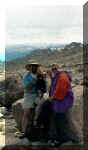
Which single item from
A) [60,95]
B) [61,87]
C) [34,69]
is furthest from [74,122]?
[34,69]

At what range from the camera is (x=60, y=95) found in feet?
Answer: 14.0

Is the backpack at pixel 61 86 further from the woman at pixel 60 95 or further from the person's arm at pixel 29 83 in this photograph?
the person's arm at pixel 29 83

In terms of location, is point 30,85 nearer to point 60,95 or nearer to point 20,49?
point 60,95

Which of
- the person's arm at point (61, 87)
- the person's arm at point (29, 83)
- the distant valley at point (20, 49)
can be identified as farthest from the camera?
the distant valley at point (20, 49)

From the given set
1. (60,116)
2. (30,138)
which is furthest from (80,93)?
(30,138)

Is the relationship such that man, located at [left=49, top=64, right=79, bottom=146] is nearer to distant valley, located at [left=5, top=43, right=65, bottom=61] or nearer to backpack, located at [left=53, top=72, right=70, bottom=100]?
backpack, located at [left=53, top=72, right=70, bottom=100]

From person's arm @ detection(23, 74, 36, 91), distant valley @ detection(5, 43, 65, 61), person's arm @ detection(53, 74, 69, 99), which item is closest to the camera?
person's arm @ detection(53, 74, 69, 99)

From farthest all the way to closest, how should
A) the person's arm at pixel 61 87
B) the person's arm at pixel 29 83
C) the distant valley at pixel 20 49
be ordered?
the distant valley at pixel 20 49 → the person's arm at pixel 29 83 → the person's arm at pixel 61 87

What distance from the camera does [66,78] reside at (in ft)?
14.1

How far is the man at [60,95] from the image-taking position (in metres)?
4.26

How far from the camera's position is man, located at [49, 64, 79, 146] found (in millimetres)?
4258

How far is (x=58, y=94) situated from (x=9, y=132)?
4.53 feet

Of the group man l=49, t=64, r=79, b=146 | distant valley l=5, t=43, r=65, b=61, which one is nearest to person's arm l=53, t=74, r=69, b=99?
man l=49, t=64, r=79, b=146

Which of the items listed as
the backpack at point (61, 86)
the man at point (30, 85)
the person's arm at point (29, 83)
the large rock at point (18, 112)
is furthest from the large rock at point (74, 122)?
the person's arm at point (29, 83)
